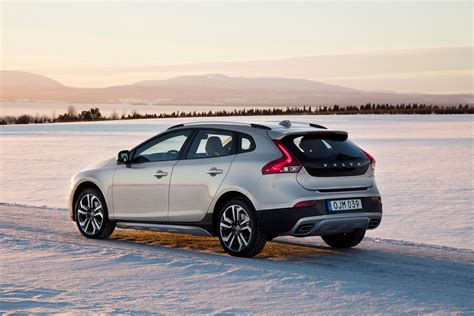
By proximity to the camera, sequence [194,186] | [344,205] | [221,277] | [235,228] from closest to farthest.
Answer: [221,277]
[344,205]
[235,228]
[194,186]

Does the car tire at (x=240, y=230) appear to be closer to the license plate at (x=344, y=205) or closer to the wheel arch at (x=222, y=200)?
the wheel arch at (x=222, y=200)

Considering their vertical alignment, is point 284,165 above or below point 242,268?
above

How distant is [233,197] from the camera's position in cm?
1138

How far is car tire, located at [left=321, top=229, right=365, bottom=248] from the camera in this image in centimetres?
1240

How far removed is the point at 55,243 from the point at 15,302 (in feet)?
12.0

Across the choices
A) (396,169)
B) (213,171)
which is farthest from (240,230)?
(396,169)

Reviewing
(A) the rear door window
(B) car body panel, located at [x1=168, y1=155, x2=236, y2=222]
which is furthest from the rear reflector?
(A) the rear door window

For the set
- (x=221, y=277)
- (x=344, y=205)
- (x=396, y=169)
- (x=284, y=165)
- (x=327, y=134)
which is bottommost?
(x=221, y=277)

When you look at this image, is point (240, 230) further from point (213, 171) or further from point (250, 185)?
point (213, 171)

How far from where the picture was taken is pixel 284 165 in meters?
10.9

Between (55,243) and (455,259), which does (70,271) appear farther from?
(455,259)

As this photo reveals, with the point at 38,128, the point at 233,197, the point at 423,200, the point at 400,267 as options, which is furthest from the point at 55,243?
the point at 38,128

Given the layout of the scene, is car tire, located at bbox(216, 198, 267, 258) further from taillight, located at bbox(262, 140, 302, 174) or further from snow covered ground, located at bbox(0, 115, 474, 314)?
taillight, located at bbox(262, 140, 302, 174)

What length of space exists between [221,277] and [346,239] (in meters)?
3.20
